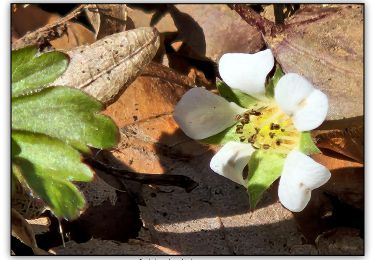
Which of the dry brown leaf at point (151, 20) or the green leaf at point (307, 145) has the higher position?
the dry brown leaf at point (151, 20)

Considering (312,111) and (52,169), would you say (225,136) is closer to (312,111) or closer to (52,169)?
(312,111)

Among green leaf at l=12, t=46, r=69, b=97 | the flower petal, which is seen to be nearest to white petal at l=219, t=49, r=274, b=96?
the flower petal

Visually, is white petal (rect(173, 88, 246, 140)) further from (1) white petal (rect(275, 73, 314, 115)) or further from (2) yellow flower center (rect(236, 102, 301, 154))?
(1) white petal (rect(275, 73, 314, 115))

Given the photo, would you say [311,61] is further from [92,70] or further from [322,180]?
[92,70]

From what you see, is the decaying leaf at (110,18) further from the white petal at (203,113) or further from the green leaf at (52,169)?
the green leaf at (52,169)

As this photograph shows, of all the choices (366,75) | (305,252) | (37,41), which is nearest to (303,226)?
(305,252)

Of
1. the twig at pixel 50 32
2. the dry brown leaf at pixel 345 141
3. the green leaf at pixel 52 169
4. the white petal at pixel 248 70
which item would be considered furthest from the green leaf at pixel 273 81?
the twig at pixel 50 32

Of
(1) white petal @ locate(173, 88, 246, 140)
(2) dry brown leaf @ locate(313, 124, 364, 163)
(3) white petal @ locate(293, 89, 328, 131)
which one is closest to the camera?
(3) white petal @ locate(293, 89, 328, 131)
